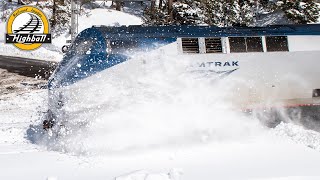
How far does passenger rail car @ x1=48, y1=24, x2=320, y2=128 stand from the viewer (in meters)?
9.05

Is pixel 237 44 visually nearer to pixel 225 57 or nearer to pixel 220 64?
pixel 225 57

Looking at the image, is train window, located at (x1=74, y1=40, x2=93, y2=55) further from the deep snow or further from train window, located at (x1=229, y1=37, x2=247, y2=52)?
train window, located at (x1=229, y1=37, x2=247, y2=52)

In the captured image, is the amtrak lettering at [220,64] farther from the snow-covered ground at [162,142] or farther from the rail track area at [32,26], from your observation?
the rail track area at [32,26]

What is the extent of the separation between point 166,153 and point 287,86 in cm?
438

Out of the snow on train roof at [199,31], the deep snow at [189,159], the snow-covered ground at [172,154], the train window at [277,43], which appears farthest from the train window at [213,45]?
the deep snow at [189,159]

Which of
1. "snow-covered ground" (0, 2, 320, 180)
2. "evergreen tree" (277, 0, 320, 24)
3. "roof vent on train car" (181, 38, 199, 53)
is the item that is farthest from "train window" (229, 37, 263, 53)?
"evergreen tree" (277, 0, 320, 24)

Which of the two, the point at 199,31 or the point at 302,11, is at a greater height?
the point at 302,11

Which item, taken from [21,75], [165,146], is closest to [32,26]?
[21,75]

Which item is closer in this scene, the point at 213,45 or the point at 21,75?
the point at 213,45

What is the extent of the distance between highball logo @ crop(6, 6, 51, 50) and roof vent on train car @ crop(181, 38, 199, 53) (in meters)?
21.0

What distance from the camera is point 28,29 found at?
92.9ft

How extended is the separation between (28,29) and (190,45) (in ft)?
69.4

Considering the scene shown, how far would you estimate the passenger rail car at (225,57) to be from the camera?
9055 mm

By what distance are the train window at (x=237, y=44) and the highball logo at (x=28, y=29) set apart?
21321 millimetres
